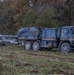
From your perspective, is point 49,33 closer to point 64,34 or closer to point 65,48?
point 64,34

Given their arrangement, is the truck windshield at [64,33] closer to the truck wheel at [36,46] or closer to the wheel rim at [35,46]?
the truck wheel at [36,46]

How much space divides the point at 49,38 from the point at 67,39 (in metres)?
2.28

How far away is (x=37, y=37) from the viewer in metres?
29.5

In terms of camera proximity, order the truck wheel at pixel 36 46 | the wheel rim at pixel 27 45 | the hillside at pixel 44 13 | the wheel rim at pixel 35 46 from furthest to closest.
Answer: the hillside at pixel 44 13, the wheel rim at pixel 27 45, the wheel rim at pixel 35 46, the truck wheel at pixel 36 46

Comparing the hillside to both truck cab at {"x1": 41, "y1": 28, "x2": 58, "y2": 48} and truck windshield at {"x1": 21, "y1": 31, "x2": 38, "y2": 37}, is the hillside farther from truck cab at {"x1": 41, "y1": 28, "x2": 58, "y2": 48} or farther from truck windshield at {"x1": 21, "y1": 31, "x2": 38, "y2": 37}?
truck cab at {"x1": 41, "y1": 28, "x2": 58, "y2": 48}

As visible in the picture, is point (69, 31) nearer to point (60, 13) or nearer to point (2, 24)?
point (60, 13)

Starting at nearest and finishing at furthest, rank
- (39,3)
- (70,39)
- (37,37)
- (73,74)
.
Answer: (73,74) < (70,39) < (37,37) < (39,3)

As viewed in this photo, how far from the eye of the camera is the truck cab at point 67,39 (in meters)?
26.4

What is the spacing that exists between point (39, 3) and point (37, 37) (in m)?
10.6

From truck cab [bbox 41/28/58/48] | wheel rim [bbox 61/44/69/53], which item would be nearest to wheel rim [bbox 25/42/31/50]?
truck cab [bbox 41/28/58/48]

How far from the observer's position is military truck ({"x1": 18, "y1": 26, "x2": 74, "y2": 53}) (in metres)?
26.6

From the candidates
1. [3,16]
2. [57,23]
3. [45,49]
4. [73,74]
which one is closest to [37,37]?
[45,49]

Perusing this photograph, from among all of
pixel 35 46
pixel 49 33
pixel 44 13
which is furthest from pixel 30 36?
pixel 44 13

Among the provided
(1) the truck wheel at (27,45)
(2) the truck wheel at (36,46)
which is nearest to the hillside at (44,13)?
(1) the truck wheel at (27,45)
